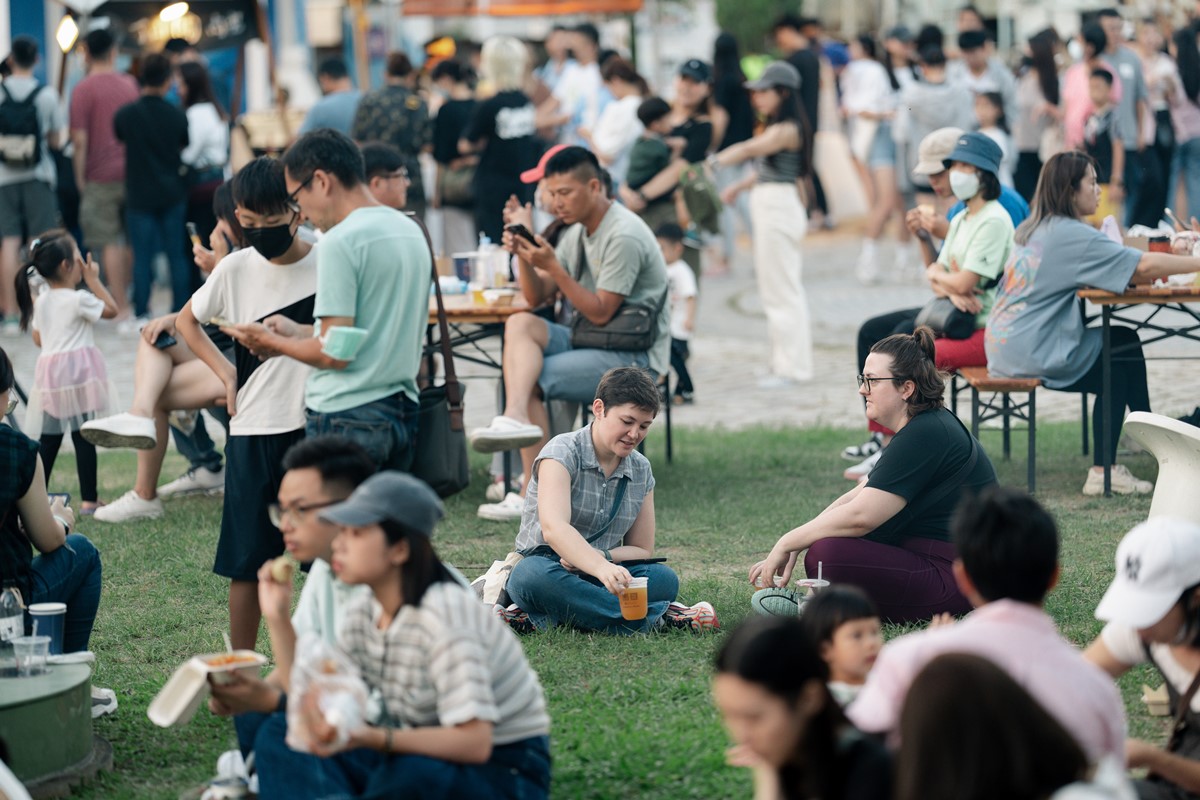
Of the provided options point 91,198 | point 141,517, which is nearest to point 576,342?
point 141,517

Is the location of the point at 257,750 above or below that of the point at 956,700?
below

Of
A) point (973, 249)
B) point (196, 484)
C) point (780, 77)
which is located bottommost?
point (196, 484)

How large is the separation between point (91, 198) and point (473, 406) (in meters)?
4.38

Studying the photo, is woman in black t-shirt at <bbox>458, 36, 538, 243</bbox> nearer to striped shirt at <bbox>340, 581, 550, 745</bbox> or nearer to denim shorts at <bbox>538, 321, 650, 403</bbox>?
denim shorts at <bbox>538, 321, 650, 403</bbox>

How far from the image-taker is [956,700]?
258 cm

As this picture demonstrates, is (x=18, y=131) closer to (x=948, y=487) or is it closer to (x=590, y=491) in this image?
(x=590, y=491)

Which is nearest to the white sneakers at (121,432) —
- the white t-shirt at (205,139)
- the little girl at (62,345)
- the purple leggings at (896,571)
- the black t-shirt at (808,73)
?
the little girl at (62,345)

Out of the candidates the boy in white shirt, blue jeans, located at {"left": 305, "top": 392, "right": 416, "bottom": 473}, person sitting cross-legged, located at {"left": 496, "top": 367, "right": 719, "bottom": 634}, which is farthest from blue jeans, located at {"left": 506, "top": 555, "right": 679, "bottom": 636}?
the boy in white shirt

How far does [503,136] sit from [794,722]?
8898mm

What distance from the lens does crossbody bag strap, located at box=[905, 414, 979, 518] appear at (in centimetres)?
530

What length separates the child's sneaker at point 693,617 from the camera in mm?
5457

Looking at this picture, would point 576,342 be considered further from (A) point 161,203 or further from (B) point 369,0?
(B) point 369,0

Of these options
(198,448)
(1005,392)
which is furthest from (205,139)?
(1005,392)

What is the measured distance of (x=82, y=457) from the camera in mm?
7691
